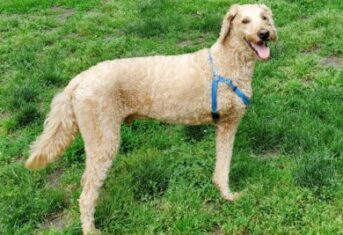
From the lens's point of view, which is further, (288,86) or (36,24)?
(36,24)

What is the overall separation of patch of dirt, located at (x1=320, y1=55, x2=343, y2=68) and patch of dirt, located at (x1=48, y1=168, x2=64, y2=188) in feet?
12.6

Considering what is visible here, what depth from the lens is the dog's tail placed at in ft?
16.6

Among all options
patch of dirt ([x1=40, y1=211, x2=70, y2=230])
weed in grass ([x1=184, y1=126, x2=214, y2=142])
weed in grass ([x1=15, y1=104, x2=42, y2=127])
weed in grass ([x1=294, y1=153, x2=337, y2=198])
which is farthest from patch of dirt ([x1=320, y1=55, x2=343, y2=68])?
patch of dirt ([x1=40, y1=211, x2=70, y2=230])

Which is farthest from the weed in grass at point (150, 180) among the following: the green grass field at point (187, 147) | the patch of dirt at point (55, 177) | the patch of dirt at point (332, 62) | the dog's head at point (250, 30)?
the patch of dirt at point (332, 62)

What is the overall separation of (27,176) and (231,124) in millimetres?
2109

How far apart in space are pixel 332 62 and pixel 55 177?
4086 millimetres

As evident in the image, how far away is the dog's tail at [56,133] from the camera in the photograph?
5.05 meters

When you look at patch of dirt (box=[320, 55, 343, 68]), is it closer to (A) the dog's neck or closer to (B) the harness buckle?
(A) the dog's neck

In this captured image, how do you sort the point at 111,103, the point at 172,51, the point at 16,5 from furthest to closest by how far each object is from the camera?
the point at 16,5, the point at 172,51, the point at 111,103

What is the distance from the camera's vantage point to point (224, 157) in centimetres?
548

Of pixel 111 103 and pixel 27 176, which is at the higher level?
pixel 111 103

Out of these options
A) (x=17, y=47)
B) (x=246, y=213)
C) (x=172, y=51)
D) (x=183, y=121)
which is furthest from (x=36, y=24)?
(x=246, y=213)

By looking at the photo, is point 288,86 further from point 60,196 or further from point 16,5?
point 16,5

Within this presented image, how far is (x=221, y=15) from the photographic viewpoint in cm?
952
